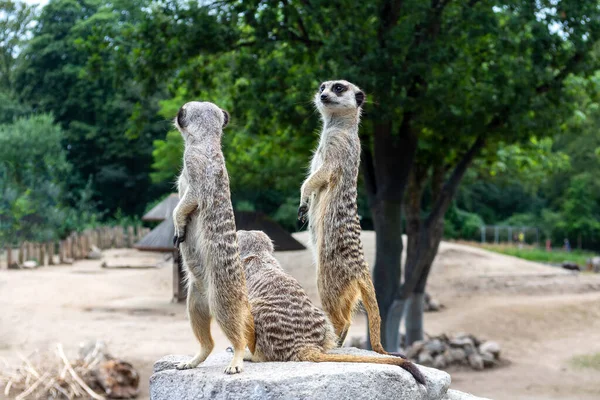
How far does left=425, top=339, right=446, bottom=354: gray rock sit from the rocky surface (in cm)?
953

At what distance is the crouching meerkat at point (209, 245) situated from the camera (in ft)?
12.5

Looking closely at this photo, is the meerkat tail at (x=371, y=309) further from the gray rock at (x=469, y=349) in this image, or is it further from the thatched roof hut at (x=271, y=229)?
the thatched roof hut at (x=271, y=229)

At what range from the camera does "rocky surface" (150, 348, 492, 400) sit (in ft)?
11.6

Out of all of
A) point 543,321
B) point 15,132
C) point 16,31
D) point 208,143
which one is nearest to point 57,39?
point 16,31

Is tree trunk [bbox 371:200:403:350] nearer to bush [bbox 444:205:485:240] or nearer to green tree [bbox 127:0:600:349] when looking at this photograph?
green tree [bbox 127:0:600:349]

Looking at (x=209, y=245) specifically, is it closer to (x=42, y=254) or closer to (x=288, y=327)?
(x=288, y=327)

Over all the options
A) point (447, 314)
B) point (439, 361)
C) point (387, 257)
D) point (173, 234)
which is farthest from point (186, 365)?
point (447, 314)

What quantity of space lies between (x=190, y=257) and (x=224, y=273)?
0.22 meters

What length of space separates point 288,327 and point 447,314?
51.2ft

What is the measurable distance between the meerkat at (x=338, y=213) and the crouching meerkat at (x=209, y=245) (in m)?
0.57

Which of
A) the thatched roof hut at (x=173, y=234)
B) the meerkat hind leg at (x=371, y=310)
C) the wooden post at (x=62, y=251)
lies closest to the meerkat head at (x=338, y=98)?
the meerkat hind leg at (x=371, y=310)

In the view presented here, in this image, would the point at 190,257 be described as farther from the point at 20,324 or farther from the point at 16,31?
the point at 16,31

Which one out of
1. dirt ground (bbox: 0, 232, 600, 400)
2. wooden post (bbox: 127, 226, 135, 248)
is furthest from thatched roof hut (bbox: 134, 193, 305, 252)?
wooden post (bbox: 127, 226, 135, 248)

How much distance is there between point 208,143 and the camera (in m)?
3.93
